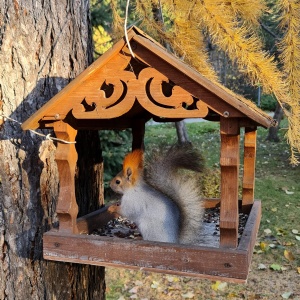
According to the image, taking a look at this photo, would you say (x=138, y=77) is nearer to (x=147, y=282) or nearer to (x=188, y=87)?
(x=188, y=87)

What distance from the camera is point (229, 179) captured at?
47.0 inches

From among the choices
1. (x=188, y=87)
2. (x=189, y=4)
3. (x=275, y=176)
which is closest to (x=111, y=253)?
(x=188, y=87)

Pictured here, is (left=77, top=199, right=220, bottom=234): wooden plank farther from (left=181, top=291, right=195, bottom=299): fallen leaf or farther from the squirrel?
(left=181, top=291, right=195, bottom=299): fallen leaf

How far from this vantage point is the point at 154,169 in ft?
4.71

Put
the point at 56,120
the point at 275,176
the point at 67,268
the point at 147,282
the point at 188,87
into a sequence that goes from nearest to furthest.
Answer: the point at 188,87, the point at 56,120, the point at 67,268, the point at 147,282, the point at 275,176

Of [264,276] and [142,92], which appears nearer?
[142,92]

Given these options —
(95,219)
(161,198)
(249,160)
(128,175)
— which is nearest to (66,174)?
(128,175)

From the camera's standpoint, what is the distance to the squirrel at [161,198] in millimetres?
1364

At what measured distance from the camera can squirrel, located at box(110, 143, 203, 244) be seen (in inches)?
53.7

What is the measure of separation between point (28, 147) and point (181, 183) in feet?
1.78

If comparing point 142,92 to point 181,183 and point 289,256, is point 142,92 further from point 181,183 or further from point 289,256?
point 289,256

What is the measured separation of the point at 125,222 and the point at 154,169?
48cm

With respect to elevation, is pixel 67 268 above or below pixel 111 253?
below

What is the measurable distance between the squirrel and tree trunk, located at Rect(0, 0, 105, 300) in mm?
308
